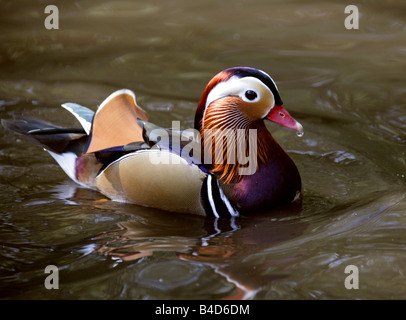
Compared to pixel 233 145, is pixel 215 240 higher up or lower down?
lower down

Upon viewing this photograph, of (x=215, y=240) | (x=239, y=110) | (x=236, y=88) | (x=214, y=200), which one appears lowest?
(x=215, y=240)

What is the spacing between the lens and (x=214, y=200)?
4062mm

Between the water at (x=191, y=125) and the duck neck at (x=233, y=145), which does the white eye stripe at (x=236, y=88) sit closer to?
the duck neck at (x=233, y=145)

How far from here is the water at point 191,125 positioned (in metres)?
3.33

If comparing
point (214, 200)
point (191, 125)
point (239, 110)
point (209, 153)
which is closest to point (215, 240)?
point (214, 200)

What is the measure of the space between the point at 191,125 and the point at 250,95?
1.41 meters

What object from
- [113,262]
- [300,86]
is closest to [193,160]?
[113,262]

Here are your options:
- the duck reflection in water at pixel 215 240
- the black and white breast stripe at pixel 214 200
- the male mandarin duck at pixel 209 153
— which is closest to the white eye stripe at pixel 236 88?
the male mandarin duck at pixel 209 153

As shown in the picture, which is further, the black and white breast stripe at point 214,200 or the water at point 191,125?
the black and white breast stripe at point 214,200

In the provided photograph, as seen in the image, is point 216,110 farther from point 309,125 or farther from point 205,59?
point 205,59

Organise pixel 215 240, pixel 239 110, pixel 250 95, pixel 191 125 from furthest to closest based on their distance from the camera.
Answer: pixel 191 125 < pixel 239 110 < pixel 250 95 < pixel 215 240

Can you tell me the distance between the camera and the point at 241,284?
127 inches

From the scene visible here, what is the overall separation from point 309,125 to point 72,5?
390cm

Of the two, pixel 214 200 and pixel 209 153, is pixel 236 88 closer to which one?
pixel 209 153
